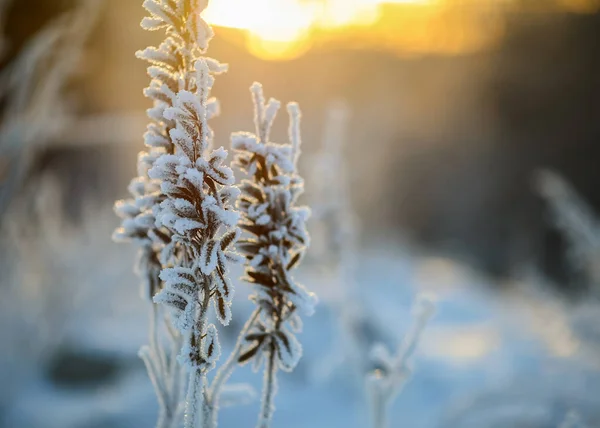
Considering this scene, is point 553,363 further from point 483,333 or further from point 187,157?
point 187,157

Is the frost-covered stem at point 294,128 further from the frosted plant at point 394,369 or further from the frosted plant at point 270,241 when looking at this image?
the frosted plant at point 394,369

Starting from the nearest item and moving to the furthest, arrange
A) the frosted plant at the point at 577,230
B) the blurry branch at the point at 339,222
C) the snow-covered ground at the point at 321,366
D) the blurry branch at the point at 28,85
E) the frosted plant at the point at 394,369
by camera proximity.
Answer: the frosted plant at the point at 394,369 → the blurry branch at the point at 28,85 → the snow-covered ground at the point at 321,366 → the blurry branch at the point at 339,222 → the frosted plant at the point at 577,230

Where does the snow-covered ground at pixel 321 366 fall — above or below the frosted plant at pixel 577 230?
below

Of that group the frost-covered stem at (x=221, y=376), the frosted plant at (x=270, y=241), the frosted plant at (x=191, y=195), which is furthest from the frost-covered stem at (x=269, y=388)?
the frosted plant at (x=191, y=195)

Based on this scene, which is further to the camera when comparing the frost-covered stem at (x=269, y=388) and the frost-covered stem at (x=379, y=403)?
the frost-covered stem at (x=379, y=403)

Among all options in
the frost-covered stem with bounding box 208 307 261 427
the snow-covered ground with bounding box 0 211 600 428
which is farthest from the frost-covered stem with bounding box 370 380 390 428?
the snow-covered ground with bounding box 0 211 600 428

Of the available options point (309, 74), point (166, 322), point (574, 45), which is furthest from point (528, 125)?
point (166, 322)

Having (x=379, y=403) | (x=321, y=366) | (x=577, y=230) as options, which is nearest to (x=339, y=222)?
(x=321, y=366)
